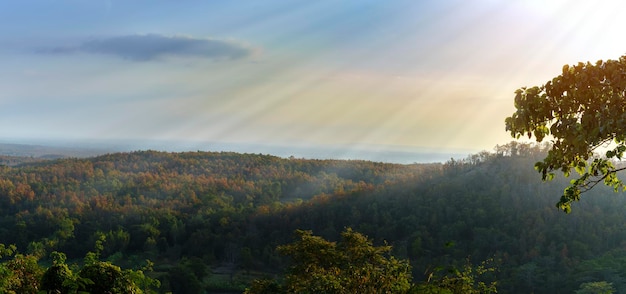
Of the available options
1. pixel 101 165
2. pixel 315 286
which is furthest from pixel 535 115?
pixel 101 165

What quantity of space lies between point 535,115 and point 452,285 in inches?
224

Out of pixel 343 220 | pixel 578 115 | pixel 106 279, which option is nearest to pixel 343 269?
pixel 106 279

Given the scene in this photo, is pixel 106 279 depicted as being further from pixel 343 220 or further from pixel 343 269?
pixel 343 220

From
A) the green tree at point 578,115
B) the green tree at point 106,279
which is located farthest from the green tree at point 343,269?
the green tree at point 578,115

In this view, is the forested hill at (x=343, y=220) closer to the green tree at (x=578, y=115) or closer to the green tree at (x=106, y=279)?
the green tree at (x=106, y=279)

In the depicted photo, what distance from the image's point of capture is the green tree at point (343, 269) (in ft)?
42.7

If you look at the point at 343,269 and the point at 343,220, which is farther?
the point at 343,220

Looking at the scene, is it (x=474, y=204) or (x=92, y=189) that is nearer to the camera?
(x=474, y=204)

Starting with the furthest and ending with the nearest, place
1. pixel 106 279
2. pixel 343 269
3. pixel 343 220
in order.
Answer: pixel 343 220
pixel 343 269
pixel 106 279

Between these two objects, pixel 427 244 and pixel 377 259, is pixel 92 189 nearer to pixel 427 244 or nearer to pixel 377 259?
pixel 427 244

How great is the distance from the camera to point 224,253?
9100 centimetres

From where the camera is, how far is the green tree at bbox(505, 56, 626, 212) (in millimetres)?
6445

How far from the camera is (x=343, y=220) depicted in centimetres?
9338

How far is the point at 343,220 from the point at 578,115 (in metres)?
87.5
